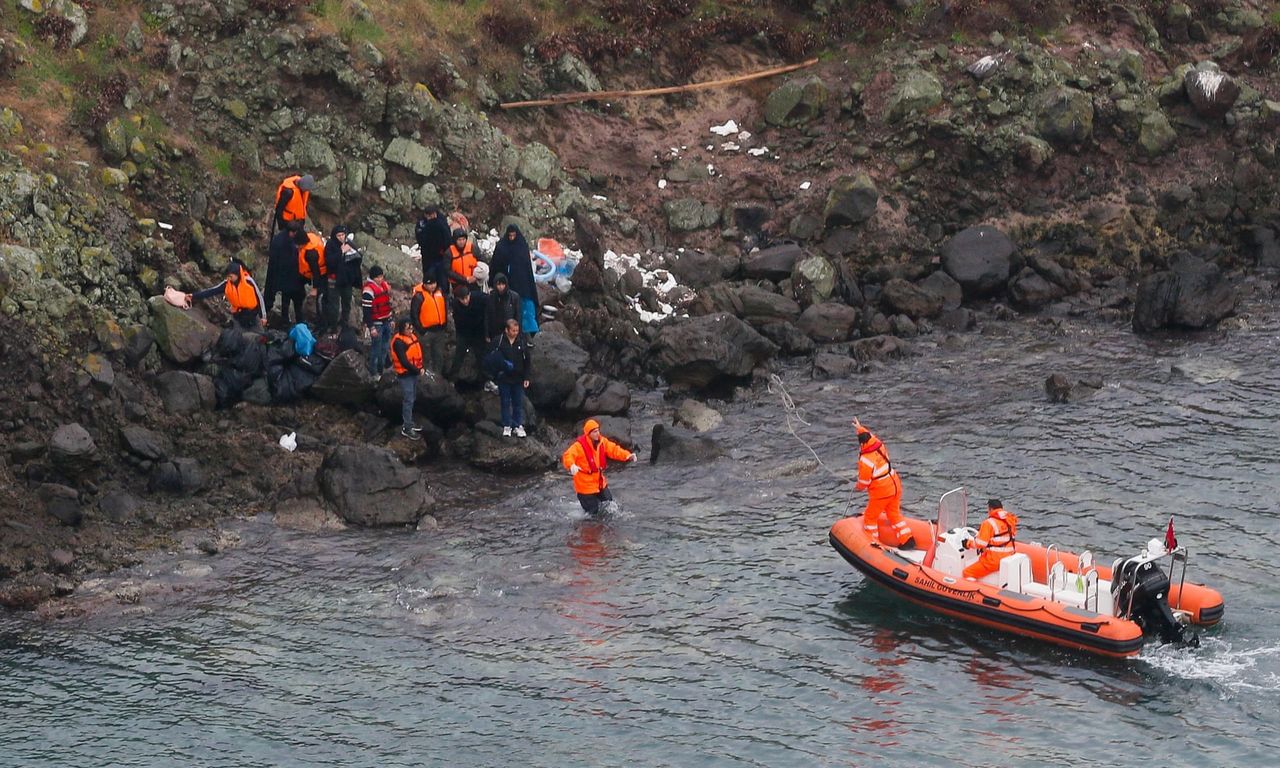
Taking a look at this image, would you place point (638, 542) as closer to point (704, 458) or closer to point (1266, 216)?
point (704, 458)

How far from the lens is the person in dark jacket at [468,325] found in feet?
83.1

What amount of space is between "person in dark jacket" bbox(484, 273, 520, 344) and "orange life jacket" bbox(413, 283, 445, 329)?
78cm

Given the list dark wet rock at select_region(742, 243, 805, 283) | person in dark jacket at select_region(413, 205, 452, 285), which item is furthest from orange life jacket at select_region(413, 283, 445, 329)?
dark wet rock at select_region(742, 243, 805, 283)

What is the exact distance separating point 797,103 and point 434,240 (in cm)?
1082

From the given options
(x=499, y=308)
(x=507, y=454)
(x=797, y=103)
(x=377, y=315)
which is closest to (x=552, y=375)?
(x=499, y=308)

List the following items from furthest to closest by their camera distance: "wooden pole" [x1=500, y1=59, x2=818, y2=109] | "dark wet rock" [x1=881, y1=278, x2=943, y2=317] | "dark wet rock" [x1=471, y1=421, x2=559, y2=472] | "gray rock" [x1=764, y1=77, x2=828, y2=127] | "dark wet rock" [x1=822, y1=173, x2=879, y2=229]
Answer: "gray rock" [x1=764, y1=77, x2=828, y2=127] < "wooden pole" [x1=500, y1=59, x2=818, y2=109] < "dark wet rock" [x1=822, y1=173, x2=879, y2=229] < "dark wet rock" [x1=881, y1=278, x2=943, y2=317] < "dark wet rock" [x1=471, y1=421, x2=559, y2=472]

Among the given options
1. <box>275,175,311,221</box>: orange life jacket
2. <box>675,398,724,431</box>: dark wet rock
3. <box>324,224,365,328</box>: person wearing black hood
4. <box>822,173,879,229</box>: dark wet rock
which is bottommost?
<box>675,398,724,431</box>: dark wet rock

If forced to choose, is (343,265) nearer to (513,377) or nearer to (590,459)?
(513,377)

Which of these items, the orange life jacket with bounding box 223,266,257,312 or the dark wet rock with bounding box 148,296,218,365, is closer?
the dark wet rock with bounding box 148,296,218,365

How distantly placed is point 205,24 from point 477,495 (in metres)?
12.2

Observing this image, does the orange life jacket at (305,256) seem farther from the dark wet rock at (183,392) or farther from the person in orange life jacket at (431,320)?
the dark wet rock at (183,392)

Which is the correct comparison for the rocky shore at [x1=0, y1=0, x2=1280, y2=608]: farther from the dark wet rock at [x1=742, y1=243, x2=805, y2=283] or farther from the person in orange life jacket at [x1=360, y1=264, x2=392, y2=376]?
the person in orange life jacket at [x1=360, y1=264, x2=392, y2=376]

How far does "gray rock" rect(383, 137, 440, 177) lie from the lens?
97.0 feet

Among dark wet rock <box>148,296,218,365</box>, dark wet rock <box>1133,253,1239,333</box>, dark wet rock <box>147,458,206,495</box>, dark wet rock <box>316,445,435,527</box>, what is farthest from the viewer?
dark wet rock <box>1133,253,1239,333</box>
